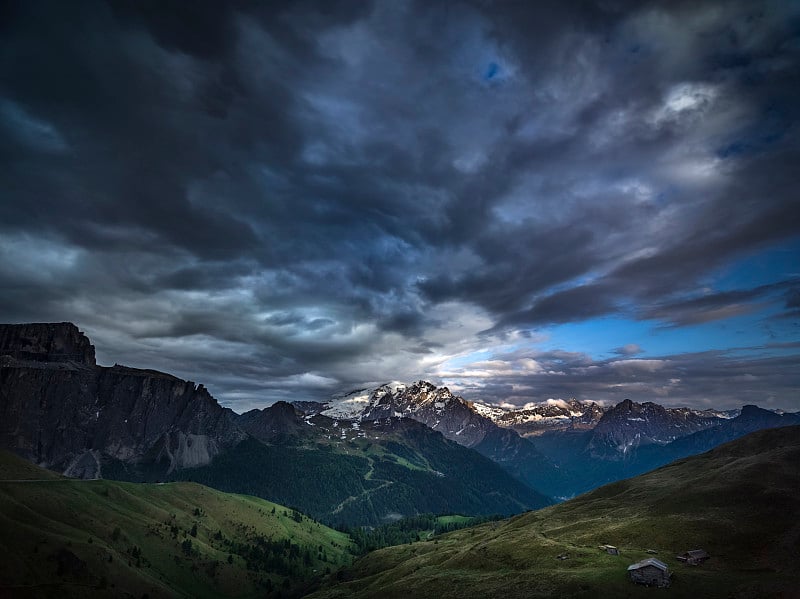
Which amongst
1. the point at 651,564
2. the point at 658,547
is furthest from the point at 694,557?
the point at 651,564

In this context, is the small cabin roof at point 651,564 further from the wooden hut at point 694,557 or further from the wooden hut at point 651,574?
the wooden hut at point 694,557

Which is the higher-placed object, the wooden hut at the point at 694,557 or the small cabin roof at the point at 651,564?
the small cabin roof at the point at 651,564

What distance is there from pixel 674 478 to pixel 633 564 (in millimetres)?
103997

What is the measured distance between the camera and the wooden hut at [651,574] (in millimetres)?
85375

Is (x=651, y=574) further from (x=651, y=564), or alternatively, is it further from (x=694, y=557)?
(x=694, y=557)

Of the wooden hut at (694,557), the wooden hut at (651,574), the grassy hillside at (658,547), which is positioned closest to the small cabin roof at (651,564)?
the wooden hut at (651,574)

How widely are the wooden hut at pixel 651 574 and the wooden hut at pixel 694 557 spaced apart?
46.0 feet

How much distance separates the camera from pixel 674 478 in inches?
6983

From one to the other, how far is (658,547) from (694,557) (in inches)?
459

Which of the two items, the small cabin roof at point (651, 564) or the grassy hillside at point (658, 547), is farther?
the grassy hillside at point (658, 547)

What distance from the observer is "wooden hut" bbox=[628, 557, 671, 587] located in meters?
85.4

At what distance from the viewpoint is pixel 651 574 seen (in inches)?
3403

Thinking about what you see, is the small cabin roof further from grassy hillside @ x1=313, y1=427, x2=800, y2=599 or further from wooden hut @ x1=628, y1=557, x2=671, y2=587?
grassy hillside @ x1=313, y1=427, x2=800, y2=599

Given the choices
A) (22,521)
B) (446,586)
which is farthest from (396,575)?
(22,521)
